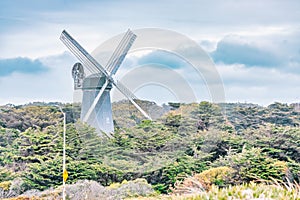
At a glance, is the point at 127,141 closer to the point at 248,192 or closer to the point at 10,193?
the point at 10,193

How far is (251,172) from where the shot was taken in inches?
663

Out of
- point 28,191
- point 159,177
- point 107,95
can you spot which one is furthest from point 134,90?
point 28,191

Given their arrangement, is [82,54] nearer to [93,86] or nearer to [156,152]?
[93,86]

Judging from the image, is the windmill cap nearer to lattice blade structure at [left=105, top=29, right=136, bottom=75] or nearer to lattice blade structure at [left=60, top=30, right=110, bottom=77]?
lattice blade structure at [left=60, top=30, right=110, bottom=77]

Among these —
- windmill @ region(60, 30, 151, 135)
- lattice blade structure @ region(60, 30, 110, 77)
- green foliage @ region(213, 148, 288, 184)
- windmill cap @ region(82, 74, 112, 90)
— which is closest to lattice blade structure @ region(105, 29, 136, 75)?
windmill @ region(60, 30, 151, 135)

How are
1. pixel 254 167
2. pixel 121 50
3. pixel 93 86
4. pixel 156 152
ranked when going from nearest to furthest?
pixel 254 167
pixel 156 152
pixel 93 86
pixel 121 50

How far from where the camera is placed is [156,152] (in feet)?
67.6

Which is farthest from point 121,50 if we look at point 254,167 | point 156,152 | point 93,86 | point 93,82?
point 254,167

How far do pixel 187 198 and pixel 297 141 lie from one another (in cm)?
1377

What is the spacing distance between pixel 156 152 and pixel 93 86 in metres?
3.98

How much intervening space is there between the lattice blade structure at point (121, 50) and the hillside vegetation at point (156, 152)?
2042 mm

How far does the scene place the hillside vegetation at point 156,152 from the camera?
57.0ft

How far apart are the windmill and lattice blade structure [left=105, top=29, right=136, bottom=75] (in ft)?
1.68

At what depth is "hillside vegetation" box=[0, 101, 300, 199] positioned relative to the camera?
1736 centimetres
